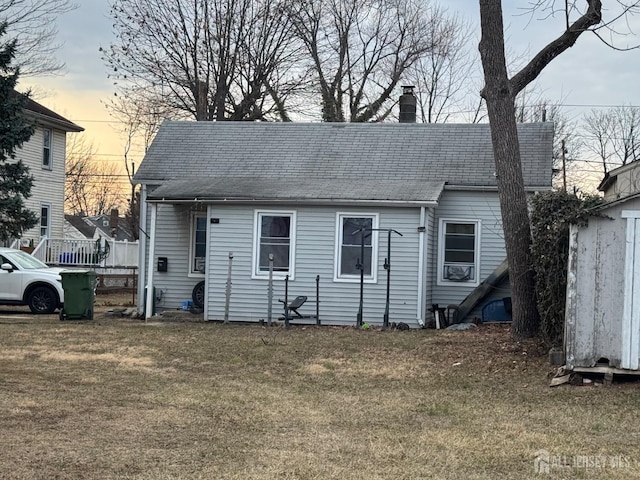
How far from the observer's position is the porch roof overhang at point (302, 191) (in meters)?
15.7

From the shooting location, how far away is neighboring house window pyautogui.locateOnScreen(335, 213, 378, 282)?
16031 mm

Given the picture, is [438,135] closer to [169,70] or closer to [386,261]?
[386,261]

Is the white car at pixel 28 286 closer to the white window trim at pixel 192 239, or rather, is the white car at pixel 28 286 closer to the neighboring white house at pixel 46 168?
the white window trim at pixel 192 239

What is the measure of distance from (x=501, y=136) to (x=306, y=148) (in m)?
7.52

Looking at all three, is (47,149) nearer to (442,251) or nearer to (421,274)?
(442,251)

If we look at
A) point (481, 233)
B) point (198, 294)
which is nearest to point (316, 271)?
point (198, 294)

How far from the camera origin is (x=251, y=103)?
3184 cm

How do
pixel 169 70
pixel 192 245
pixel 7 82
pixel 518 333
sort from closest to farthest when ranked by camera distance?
1. pixel 518 333
2. pixel 7 82
3. pixel 192 245
4. pixel 169 70

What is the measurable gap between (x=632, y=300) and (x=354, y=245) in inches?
311

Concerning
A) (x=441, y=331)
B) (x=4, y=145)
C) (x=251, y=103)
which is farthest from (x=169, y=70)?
(x=441, y=331)

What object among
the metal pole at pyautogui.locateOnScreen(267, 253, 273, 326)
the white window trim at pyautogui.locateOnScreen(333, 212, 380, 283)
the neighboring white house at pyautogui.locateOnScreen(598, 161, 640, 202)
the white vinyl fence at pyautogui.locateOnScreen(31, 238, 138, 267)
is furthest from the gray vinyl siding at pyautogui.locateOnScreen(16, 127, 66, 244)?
the neighboring white house at pyautogui.locateOnScreen(598, 161, 640, 202)

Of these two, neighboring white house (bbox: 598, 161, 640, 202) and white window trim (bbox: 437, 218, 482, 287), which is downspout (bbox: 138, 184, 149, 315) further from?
neighboring white house (bbox: 598, 161, 640, 202)

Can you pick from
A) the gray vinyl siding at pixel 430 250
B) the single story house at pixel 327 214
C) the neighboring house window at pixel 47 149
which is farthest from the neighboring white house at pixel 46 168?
the gray vinyl siding at pixel 430 250

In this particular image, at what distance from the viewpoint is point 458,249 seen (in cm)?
1744
